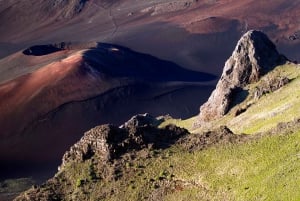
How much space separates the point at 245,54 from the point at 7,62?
7442 centimetres

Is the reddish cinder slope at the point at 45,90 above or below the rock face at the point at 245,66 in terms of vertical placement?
below

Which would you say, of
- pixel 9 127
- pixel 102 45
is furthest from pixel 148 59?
pixel 9 127

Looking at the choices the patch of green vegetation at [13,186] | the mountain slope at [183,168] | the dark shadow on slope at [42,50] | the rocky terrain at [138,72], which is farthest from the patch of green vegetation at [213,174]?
the dark shadow on slope at [42,50]

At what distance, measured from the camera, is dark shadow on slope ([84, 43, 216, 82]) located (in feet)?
339

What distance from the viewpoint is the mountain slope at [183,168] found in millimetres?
24453

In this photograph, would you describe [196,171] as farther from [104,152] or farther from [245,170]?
[104,152]

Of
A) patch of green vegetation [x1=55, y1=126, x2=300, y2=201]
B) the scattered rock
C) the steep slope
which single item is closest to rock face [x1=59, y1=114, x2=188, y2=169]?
patch of green vegetation [x1=55, y1=126, x2=300, y2=201]

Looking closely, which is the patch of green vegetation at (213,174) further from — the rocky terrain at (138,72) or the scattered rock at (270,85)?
the scattered rock at (270,85)

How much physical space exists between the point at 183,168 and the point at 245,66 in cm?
3201

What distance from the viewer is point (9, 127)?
88.1m

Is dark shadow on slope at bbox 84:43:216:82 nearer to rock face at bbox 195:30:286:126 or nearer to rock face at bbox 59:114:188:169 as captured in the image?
rock face at bbox 195:30:286:126

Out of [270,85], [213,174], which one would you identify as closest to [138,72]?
[270,85]

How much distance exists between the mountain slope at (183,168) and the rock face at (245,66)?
24891 millimetres

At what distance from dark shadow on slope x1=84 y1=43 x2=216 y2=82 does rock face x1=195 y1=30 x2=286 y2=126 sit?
42259mm
